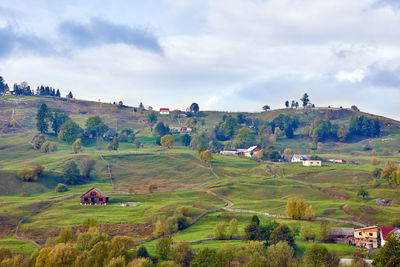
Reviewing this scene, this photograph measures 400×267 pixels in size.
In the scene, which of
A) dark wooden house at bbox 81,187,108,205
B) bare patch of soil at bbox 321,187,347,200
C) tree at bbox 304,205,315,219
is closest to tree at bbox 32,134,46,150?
dark wooden house at bbox 81,187,108,205

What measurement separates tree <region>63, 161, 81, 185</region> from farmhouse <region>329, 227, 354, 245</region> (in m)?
90.6

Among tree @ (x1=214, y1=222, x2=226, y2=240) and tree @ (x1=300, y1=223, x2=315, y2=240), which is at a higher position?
tree @ (x1=300, y1=223, x2=315, y2=240)

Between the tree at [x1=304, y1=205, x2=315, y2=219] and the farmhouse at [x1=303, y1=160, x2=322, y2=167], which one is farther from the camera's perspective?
the farmhouse at [x1=303, y1=160, x2=322, y2=167]

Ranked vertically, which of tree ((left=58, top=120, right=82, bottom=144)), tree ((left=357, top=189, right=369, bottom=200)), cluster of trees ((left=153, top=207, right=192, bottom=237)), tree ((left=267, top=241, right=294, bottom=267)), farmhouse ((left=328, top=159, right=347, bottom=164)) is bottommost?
cluster of trees ((left=153, top=207, right=192, bottom=237))

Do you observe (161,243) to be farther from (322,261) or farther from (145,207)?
(145,207)

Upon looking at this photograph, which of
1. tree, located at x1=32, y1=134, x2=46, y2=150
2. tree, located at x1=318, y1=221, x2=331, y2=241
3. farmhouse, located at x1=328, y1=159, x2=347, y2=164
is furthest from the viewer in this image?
tree, located at x1=32, y1=134, x2=46, y2=150

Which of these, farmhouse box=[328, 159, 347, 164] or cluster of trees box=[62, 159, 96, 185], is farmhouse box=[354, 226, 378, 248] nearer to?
cluster of trees box=[62, 159, 96, 185]

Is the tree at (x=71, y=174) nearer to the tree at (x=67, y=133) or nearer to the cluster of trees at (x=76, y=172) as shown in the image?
the cluster of trees at (x=76, y=172)

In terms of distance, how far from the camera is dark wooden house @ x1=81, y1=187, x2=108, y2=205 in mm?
109812

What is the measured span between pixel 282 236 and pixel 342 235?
15.3 metres

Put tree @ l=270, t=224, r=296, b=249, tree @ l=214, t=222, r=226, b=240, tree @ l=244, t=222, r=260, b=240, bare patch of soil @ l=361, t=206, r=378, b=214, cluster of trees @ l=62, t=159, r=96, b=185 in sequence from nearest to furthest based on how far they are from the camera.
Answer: tree @ l=270, t=224, r=296, b=249, tree @ l=244, t=222, r=260, b=240, tree @ l=214, t=222, r=226, b=240, bare patch of soil @ l=361, t=206, r=378, b=214, cluster of trees @ l=62, t=159, r=96, b=185

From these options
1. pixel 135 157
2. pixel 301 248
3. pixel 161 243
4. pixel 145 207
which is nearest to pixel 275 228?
pixel 301 248

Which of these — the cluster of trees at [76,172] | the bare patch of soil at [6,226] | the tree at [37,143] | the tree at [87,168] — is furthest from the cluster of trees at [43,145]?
the bare patch of soil at [6,226]

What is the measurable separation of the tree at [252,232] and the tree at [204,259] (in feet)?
53.9
